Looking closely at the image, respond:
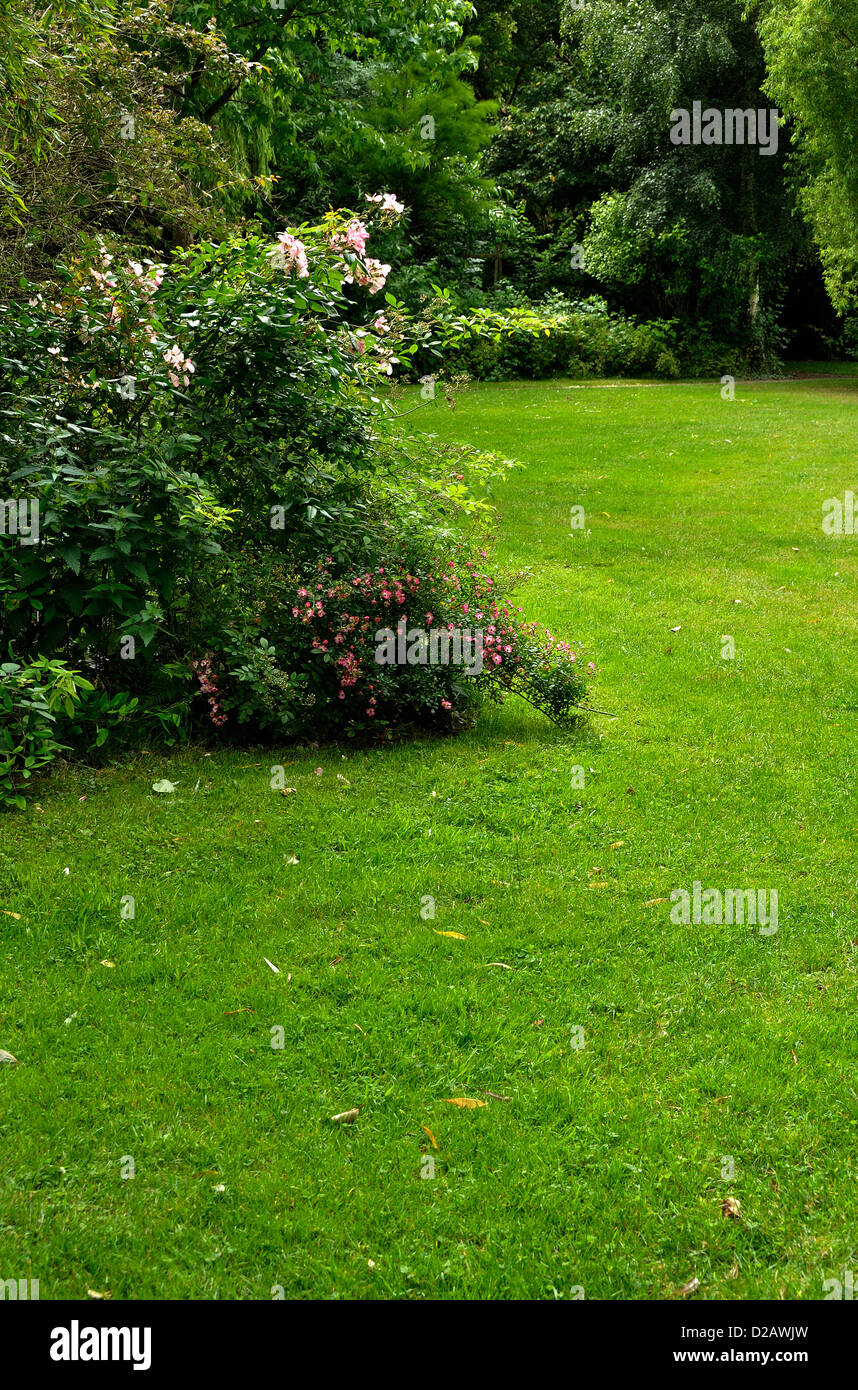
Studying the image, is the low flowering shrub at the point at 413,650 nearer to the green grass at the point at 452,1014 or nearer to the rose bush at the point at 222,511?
the rose bush at the point at 222,511

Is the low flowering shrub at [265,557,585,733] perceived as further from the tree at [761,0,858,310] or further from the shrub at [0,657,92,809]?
the tree at [761,0,858,310]

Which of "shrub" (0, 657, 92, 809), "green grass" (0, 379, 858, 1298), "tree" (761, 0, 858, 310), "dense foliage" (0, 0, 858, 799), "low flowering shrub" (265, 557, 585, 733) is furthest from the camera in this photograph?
"tree" (761, 0, 858, 310)

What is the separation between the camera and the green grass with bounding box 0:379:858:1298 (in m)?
2.85

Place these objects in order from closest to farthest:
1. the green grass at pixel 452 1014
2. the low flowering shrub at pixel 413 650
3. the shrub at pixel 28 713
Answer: the green grass at pixel 452 1014 → the shrub at pixel 28 713 → the low flowering shrub at pixel 413 650

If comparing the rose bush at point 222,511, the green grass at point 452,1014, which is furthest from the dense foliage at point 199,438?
the green grass at point 452,1014

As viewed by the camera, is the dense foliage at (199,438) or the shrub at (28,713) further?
the dense foliage at (199,438)

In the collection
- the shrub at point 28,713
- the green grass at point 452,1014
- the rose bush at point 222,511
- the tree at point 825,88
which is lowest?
the green grass at point 452,1014

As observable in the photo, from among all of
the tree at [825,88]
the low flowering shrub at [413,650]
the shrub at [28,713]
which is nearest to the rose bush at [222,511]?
the low flowering shrub at [413,650]

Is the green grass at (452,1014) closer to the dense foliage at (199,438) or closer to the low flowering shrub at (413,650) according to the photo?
the low flowering shrub at (413,650)

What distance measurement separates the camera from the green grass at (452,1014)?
9.34 feet

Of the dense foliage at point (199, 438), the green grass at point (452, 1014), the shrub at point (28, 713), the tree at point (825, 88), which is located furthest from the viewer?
the tree at point (825, 88)

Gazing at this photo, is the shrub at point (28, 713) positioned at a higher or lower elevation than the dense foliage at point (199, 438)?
lower

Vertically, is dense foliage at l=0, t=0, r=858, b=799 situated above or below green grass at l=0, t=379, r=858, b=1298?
above

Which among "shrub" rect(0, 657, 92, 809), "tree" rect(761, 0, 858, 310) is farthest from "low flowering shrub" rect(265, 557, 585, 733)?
"tree" rect(761, 0, 858, 310)
